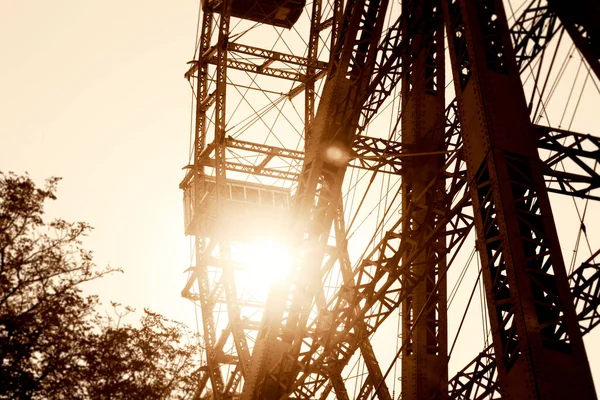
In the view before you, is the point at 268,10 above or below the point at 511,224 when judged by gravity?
above

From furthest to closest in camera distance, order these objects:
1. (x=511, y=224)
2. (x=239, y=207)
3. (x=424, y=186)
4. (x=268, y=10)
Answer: (x=239, y=207) < (x=268, y=10) < (x=424, y=186) < (x=511, y=224)

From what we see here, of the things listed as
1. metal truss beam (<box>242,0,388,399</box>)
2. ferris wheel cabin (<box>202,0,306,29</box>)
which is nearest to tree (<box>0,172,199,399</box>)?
metal truss beam (<box>242,0,388,399</box>)

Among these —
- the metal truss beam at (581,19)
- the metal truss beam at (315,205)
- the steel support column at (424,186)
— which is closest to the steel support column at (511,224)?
the metal truss beam at (581,19)

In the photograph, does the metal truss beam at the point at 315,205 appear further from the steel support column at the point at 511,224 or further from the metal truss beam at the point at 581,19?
the metal truss beam at the point at 581,19

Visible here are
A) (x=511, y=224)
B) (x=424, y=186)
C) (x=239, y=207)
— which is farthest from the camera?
(x=239, y=207)

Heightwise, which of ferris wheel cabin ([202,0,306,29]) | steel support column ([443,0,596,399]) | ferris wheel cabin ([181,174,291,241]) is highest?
ferris wheel cabin ([202,0,306,29])

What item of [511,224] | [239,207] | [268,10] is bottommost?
[511,224]

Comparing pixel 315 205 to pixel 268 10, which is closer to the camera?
pixel 315 205

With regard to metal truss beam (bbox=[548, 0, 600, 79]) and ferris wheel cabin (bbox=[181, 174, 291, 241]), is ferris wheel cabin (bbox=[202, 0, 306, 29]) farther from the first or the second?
metal truss beam (bbox=[548, 0, 600, 79])

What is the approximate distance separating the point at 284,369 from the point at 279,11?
13.0 meters

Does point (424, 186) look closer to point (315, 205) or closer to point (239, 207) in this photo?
point (315, 205)

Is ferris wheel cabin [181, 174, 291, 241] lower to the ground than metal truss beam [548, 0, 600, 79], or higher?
higher

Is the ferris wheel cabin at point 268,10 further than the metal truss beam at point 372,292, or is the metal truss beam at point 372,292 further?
the ferris wheel cabin at point 268,10

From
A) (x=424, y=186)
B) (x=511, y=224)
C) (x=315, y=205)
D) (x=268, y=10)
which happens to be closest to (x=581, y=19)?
(x=511, y=224)
